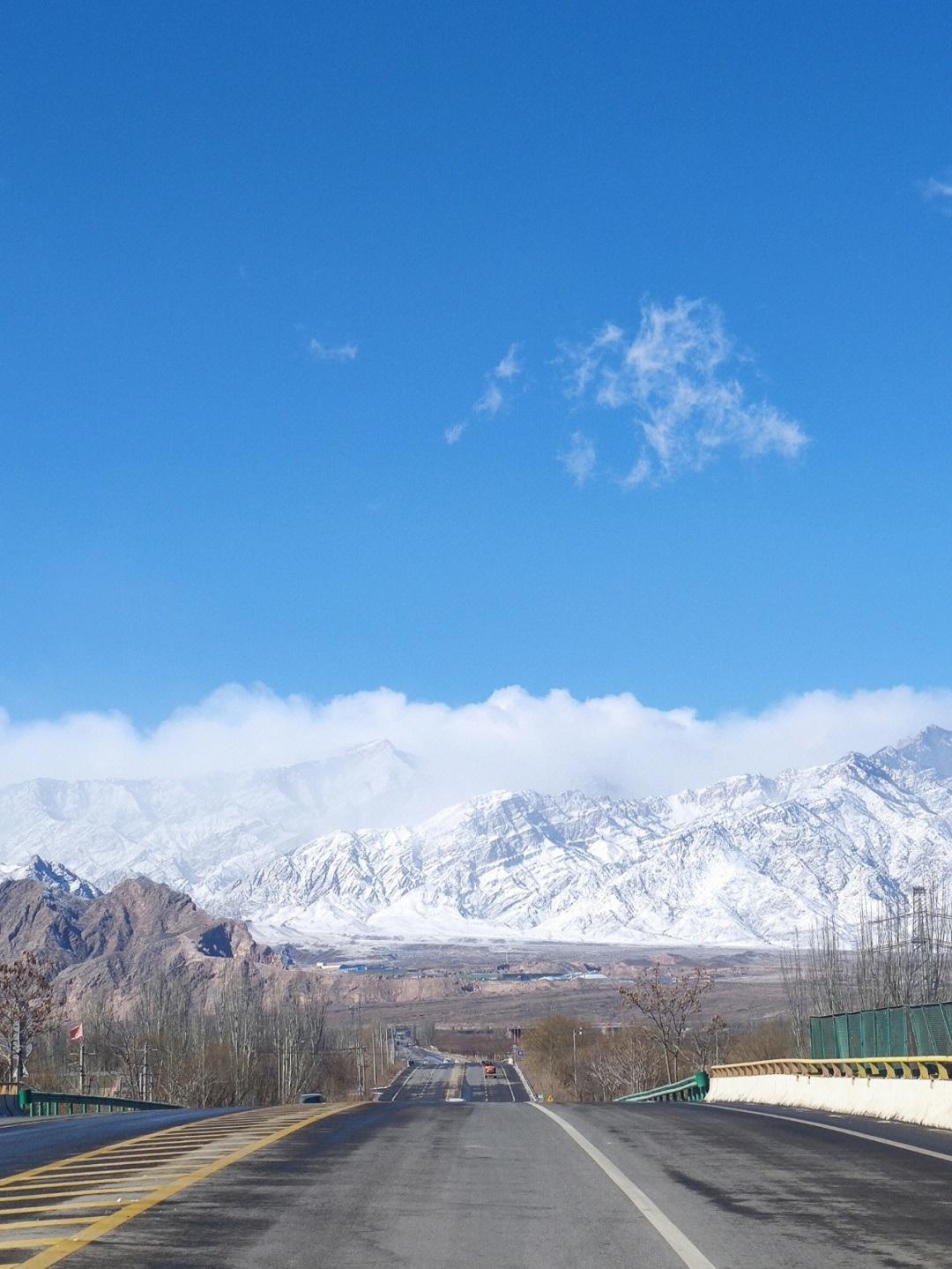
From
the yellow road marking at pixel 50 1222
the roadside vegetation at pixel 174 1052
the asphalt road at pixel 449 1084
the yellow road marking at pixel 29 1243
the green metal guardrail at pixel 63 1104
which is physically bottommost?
the asphalt road at pixel 449 1084

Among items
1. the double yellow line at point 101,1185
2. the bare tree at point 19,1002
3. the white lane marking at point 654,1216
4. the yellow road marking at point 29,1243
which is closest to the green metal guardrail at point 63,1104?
the double yellow line at point 101,1185

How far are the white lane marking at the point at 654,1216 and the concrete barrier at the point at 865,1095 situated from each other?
23.0 ft

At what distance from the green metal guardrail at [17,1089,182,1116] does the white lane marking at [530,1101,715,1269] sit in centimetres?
2492

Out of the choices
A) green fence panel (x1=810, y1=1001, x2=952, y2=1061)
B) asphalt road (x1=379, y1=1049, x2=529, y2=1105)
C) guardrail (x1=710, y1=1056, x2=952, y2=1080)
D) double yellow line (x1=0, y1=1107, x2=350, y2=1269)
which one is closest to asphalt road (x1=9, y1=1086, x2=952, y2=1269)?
double yellow line (x1=0, y1=1107, x2=350, y2=1269)

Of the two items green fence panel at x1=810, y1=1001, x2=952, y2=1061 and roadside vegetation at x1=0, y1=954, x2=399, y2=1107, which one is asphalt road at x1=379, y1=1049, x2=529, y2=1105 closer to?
roadside vegetation at x1=0, y1=954, x2=399, y2=1107

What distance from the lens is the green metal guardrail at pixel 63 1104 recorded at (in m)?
36.3

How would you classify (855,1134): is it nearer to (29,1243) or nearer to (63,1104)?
(29,1243)

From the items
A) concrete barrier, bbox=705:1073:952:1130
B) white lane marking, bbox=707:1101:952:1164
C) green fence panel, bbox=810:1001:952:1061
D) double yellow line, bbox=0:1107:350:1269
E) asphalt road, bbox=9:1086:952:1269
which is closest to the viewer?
asphalt road, bbox=9:1086:952:1269

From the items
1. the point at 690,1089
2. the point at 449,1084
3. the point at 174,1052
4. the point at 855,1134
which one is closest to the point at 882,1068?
the point at 855,1134

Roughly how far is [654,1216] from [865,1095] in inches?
618

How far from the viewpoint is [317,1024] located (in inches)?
5669

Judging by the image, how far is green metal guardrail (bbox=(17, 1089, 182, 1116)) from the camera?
36312 millimetres

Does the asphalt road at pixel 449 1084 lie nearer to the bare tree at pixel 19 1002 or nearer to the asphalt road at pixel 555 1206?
the bare tree at pixel 19 1002

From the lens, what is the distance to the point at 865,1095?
24.3m
